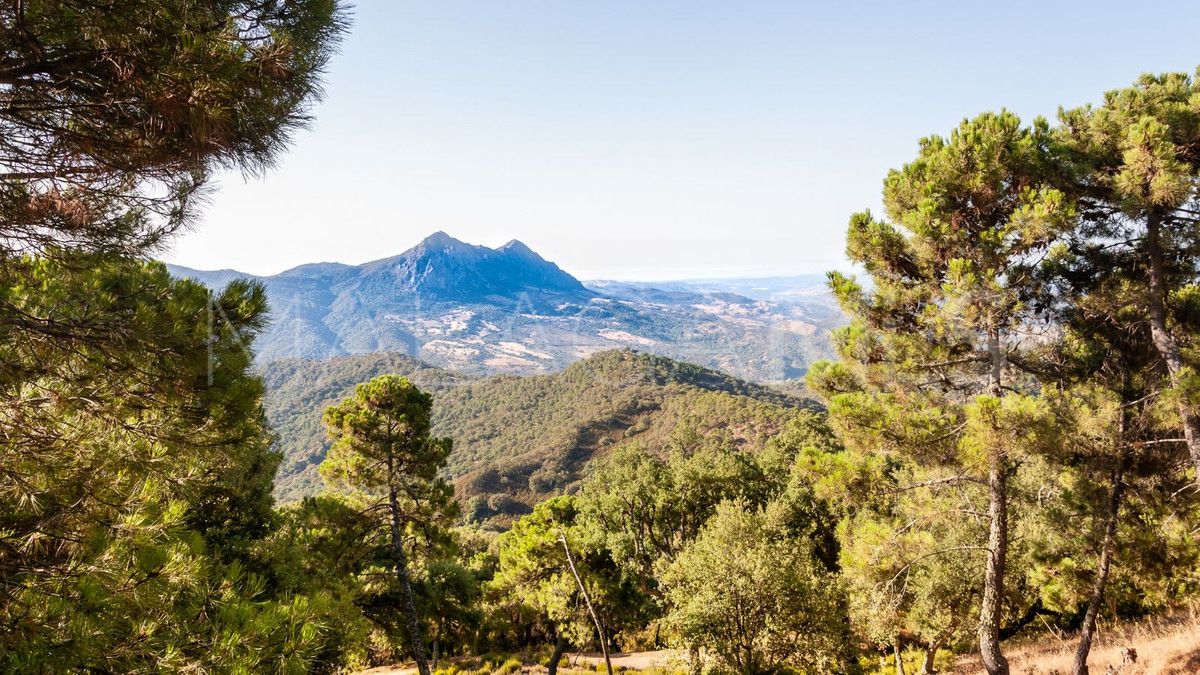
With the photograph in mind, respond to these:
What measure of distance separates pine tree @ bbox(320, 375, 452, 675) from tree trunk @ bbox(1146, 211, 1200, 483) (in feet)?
44.7

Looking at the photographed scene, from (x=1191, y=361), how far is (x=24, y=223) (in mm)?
11784

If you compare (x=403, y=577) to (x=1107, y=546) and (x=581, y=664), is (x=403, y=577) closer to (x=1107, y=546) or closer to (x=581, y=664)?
(x=581, y=664)

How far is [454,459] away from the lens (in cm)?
12200

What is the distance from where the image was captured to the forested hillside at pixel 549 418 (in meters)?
89.6

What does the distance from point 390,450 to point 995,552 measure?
480 inches

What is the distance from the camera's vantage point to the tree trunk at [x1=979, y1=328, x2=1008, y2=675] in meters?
6.41

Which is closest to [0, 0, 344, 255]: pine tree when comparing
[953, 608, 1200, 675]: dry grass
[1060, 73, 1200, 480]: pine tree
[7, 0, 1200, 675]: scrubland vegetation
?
[7, 0, 1200, 675]: scrubland vegetation

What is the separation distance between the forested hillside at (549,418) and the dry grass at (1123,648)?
196 feet

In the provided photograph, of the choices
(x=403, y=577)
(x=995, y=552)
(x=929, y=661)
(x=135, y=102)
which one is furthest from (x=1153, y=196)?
(x=403, y=577)

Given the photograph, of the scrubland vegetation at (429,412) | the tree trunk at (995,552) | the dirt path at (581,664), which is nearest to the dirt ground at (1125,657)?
the scrubland vegetation at (429,412)

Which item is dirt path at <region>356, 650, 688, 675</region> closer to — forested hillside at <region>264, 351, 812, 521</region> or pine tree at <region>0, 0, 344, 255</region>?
pine tree at <region>0, 0, 344, 255</region>

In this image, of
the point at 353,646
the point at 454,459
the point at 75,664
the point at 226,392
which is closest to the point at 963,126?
the point at 226,392

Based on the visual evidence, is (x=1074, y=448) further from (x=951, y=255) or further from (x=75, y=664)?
(x=75, y=664)

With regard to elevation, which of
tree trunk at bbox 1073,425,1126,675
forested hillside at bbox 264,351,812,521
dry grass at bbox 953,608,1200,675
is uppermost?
tree trunk at bbox 1073,425,1126,675
